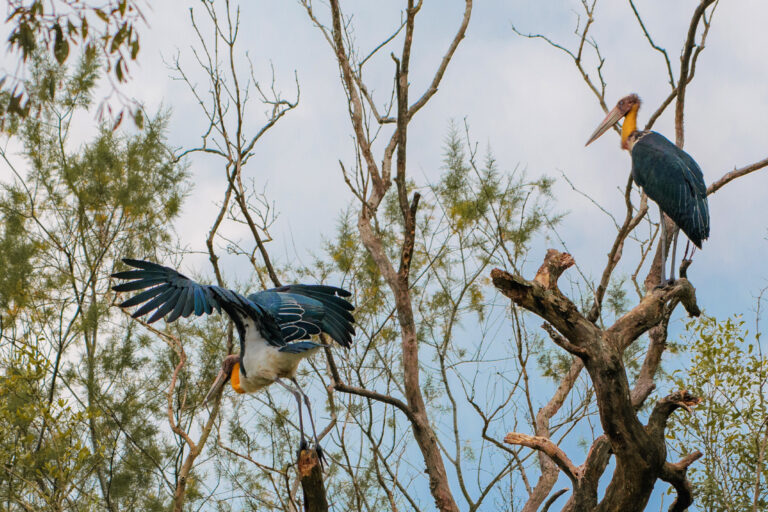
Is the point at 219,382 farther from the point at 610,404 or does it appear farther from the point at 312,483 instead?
the point at 610,404

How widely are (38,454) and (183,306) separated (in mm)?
3658

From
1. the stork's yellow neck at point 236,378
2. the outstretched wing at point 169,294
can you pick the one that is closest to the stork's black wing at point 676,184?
Answer: the outstretched wing at point 169,294

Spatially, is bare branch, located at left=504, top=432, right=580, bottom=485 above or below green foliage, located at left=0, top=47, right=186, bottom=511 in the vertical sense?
below


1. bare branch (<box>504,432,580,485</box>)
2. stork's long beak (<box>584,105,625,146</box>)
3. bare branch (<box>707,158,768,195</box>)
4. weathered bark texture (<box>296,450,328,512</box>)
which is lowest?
weathered bark texture (<box>296,450,328,512</box>)

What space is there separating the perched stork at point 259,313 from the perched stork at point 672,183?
5.90ft

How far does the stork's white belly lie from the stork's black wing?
2168 millimetres

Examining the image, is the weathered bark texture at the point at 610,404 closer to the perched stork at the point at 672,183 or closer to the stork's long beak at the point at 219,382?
the perched stork at the point at 672,183

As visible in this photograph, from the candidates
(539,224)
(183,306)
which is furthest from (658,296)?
(539,224)

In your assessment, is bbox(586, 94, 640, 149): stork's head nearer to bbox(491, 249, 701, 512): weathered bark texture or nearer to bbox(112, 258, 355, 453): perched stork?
bbox(491, 249, 701, 512): weathered bark texture

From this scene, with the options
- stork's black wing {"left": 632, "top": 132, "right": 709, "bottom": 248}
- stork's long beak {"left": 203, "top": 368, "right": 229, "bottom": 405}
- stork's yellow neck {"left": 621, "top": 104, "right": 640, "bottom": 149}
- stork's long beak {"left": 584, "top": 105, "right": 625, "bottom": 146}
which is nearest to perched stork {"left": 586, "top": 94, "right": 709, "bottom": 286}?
stork's black wing {"left": 632, "top": 132, "right": 709, "bottom": 248}

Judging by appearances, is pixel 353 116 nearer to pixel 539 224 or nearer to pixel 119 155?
pixel 539 224

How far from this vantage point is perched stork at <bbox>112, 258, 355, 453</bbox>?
3.93m

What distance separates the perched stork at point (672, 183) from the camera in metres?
4.92

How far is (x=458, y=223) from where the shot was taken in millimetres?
7621
